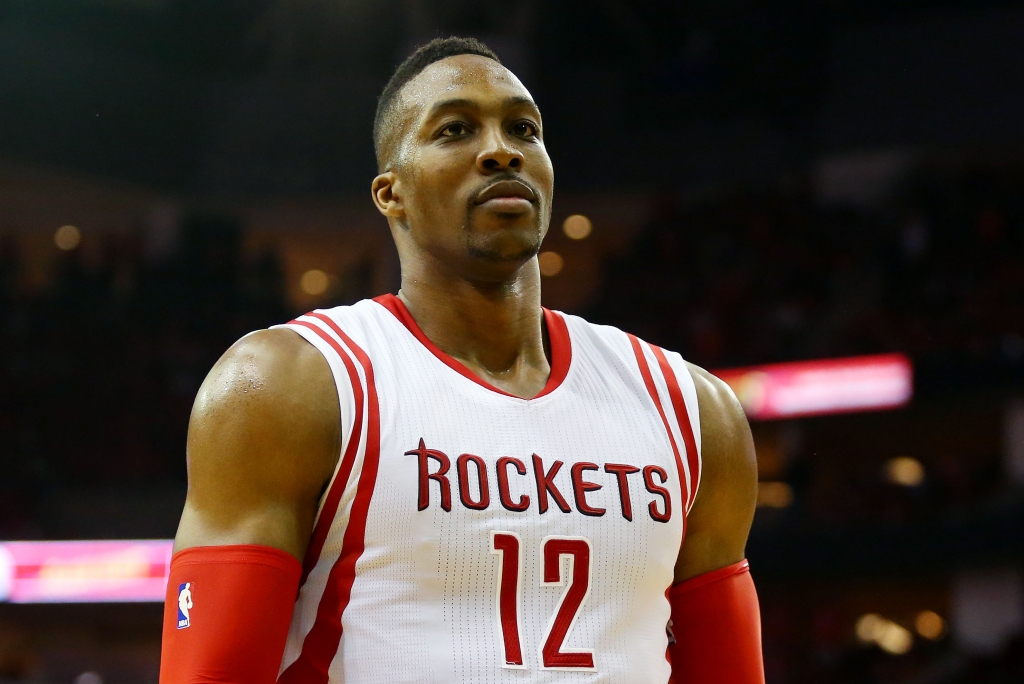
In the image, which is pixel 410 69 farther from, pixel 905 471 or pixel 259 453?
pixel 905 471

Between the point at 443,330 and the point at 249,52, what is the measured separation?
10.4 metres

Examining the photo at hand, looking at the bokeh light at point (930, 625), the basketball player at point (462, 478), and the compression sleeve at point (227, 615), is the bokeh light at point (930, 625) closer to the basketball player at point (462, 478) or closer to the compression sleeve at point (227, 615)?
the basketball player at point (462, 478)

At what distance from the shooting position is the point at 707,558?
205 cm

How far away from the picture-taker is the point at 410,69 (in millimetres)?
2275

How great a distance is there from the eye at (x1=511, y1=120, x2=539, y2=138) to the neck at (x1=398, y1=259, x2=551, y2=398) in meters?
0.25

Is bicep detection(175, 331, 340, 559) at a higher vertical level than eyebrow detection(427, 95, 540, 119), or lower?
lower

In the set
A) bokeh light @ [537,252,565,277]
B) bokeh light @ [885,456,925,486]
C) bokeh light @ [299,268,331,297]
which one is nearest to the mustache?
bokeh light @ [885,456,925,486]

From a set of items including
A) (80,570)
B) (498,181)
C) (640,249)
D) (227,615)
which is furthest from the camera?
(640,249)

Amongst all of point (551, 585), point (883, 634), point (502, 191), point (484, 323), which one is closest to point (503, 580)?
point (551, 585)

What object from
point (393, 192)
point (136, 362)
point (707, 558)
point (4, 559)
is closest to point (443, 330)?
point (393, 192)

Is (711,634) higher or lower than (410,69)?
lower

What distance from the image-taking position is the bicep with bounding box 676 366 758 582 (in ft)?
6.73

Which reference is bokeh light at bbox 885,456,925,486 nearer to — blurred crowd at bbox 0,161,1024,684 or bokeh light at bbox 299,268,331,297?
blurred crowd at bbox 0,161,1024,684

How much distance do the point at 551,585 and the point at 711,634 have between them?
39 cm
